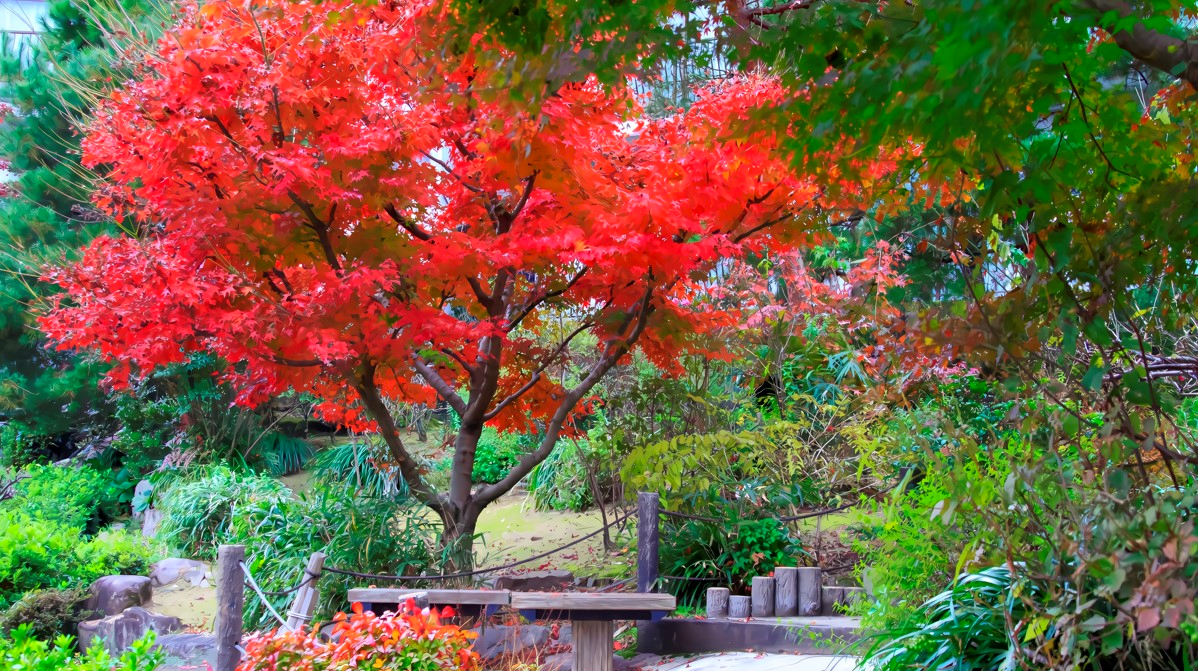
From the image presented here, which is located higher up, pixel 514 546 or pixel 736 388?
pixel 736 388

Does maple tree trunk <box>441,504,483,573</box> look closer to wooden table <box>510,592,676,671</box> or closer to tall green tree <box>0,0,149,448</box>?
wooden table <box>510,592,676,671</box>

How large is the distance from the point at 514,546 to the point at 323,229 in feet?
16.8

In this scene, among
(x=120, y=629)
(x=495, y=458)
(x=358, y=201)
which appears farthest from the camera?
(x=495, y=458)

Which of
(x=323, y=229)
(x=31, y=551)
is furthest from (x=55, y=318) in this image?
(x=31, y=551)

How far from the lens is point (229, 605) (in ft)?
15.4

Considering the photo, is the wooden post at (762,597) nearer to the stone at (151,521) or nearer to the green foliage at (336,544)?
the green foliage at (336,544)

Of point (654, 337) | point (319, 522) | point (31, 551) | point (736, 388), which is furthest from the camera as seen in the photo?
point (736, 388)

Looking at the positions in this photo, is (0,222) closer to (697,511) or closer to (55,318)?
(55,318)

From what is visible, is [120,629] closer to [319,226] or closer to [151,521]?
[151,521]

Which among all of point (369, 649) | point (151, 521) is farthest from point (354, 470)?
point (369, 649)

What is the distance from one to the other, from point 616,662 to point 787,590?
4.02 feet

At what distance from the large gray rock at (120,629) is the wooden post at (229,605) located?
2945 mm

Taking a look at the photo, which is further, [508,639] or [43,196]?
[43,196]

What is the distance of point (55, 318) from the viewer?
575 cm
